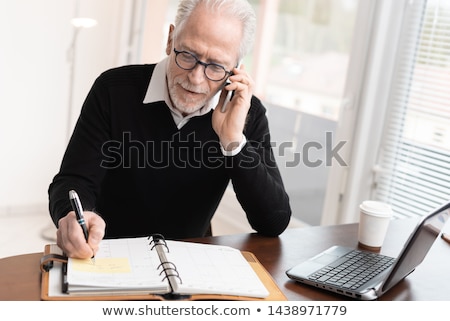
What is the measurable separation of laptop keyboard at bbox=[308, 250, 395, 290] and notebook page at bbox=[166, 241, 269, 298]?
0.56 feet

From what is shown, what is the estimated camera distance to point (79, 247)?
1250 mm

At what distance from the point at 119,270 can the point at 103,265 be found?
0.04 m

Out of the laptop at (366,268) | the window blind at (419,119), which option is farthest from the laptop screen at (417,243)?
the window blind at (419,119)

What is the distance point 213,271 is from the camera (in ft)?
4.25

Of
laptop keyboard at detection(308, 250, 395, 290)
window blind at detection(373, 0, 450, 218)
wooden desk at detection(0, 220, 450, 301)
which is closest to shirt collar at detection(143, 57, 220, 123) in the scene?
wooden desk at detection(0, 220, 450, 301)

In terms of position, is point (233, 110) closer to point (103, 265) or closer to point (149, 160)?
point (149, 160)

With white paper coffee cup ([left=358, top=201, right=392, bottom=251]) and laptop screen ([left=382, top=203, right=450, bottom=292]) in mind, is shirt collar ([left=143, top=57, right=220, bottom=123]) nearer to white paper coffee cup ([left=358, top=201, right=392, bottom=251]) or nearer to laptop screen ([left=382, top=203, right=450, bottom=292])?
white paper coffee cup ([left=358, top=201, right=392, bottom=251])

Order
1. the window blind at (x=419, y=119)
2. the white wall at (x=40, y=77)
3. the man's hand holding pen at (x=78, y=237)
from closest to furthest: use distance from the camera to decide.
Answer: the man's hand holding pen at (x=78, y=237), the window blind at (x=419, y=119), the white wall at (x=40, y=77)

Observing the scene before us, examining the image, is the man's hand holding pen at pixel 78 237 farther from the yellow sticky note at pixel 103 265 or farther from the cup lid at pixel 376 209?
the cup lid at pixel 376 209

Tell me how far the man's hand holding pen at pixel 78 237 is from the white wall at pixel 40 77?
104 inches

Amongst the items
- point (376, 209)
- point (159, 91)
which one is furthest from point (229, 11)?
point (376, 209)

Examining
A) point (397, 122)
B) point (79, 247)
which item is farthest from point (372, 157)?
point (79, 247)

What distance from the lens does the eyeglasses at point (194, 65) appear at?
1.70 m

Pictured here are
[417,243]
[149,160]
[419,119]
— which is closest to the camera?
[417,243]
